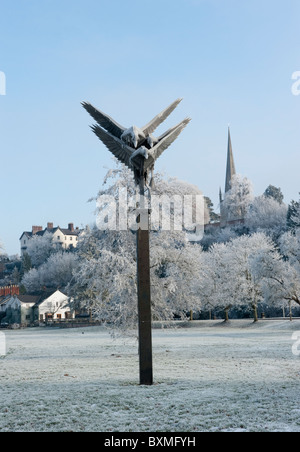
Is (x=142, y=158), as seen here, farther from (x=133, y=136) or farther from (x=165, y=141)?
(x=165, y=141)

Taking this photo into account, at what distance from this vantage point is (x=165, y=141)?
47.2 ft

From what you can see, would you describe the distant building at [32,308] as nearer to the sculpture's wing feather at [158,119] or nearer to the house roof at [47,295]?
the house roof at [47,295]

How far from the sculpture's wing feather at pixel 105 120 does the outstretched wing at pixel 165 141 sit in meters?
1.22

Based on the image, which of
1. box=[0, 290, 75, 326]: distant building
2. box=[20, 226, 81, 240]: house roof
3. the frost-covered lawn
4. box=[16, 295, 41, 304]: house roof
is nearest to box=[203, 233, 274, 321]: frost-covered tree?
the frost-covered lawn

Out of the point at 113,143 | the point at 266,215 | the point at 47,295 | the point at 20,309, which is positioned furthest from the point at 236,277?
the point at 266,215

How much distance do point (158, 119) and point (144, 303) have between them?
5.63 meters

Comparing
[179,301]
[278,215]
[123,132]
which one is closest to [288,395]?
[123,132]

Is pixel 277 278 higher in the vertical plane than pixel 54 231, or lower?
lower

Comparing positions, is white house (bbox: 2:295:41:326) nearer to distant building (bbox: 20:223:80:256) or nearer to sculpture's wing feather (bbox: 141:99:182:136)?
distant building (bbox: 20:223:80:256)

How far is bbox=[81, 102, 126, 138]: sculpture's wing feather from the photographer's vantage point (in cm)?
1421

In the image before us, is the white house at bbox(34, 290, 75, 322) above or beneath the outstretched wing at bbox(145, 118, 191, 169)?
beneath

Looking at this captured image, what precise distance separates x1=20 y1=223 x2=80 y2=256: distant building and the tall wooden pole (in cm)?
11713

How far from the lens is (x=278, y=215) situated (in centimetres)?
9019
